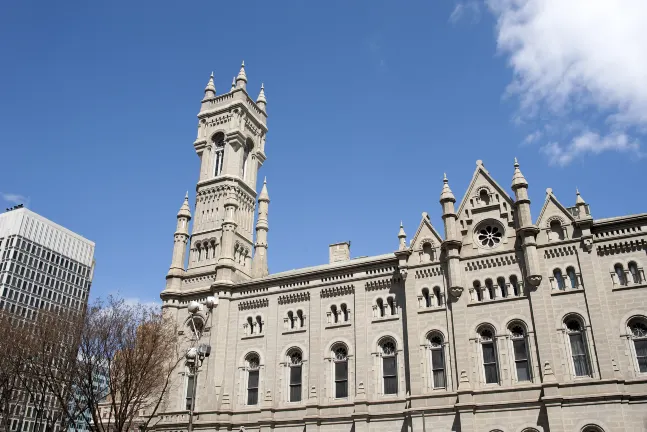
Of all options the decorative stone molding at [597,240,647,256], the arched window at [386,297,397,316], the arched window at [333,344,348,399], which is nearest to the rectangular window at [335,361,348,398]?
the arched window at [333,344,348,399]

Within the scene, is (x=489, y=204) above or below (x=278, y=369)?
above

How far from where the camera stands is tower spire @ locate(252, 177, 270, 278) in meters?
51.7

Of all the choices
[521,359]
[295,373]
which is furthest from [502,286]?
[295,373]

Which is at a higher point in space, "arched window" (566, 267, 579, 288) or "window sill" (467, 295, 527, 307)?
"arched window" (566, 267, 579, 288)

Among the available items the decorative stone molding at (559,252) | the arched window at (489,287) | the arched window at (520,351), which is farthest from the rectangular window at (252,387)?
the decorative stone molding at (559,252)

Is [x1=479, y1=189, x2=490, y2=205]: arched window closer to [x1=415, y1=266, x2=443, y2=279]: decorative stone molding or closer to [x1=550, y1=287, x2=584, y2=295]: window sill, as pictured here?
[x1=415, y1=266, x2=443, y2=279]: decorative stone molding

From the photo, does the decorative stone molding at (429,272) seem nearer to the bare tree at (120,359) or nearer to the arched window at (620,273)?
the arched window at (620,273)

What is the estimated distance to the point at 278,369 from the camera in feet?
136

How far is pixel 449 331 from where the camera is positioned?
36438 millimetres

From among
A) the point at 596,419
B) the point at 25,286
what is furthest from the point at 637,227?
the point at 25,286

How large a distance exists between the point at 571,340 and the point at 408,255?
1167 centimetres

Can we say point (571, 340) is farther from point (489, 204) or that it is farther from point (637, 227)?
point (489, 204)

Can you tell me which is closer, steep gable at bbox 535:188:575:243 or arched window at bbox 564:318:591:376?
arched window at bbox 564:318:591:376

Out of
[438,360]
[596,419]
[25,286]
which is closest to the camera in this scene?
[596,419]
